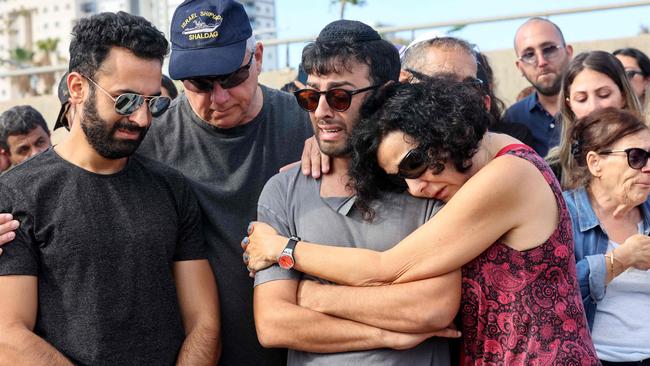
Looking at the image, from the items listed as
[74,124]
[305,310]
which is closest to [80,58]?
[74,124]

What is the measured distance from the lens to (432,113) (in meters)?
2.82

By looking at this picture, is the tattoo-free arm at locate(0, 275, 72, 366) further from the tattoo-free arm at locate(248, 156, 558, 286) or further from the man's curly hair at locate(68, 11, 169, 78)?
the tattoo-free arm at locate(248, 156, 558, 286)

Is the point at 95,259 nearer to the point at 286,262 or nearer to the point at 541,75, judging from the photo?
the point at 286,262

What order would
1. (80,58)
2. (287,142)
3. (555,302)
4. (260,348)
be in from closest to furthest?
(555,302)
(80,58)
(260,348)
(287,142)

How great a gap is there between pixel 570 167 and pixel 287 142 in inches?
51.8

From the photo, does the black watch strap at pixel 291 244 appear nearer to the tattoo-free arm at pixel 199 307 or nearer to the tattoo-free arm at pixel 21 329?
the tattoo-free arm at pixel 199 307

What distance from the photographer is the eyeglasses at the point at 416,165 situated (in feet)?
9.23

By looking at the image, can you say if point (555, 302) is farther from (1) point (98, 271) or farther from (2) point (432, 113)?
(1) point (98, 271)

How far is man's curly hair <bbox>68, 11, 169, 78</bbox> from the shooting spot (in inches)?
125

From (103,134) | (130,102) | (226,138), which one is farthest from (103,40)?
(226,138)

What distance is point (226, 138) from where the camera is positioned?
3.67m

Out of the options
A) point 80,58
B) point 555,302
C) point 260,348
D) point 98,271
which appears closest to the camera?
point 555,302

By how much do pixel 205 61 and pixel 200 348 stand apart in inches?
47.1

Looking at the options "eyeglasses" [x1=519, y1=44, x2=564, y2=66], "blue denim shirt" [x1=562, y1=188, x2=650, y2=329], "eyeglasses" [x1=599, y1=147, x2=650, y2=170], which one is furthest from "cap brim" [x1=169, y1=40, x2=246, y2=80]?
"eyeglasses" [x1=519, y1=44, x2=564, y2=66]
